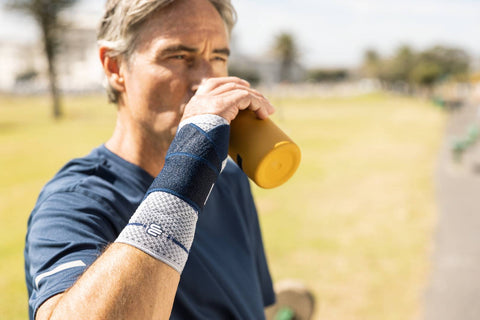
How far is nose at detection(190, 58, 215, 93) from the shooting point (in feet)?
5.26

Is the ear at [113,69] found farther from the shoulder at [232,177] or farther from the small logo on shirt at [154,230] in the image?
the small logo on shirt at [154,230]

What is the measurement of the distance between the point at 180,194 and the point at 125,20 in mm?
830

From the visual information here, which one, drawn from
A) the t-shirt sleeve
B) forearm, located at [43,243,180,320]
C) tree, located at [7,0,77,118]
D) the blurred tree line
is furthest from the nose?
the blurred tree line

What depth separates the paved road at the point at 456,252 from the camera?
15.5 feet

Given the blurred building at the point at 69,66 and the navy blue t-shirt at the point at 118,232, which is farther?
the blurred building at the point at 69,66

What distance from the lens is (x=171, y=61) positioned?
1584mm

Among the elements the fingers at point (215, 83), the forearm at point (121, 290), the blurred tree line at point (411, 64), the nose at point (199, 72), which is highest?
the blurred tree line at point (411, 64)

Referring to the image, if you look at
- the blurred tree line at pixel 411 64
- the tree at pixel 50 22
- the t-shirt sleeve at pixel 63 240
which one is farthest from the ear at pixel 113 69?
the blurred tree line at pixel 411 64

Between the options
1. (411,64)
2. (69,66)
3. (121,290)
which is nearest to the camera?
(121,290)

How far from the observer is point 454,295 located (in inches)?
196

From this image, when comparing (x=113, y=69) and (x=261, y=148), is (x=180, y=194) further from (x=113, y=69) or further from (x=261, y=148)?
(x=113, y=69)

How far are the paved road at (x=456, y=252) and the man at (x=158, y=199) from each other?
3513 millimetres

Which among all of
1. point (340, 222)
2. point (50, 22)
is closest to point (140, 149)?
point (340, 222)

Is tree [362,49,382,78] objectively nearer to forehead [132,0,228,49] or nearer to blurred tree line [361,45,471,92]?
blurred tree line [361,45,471,92]
